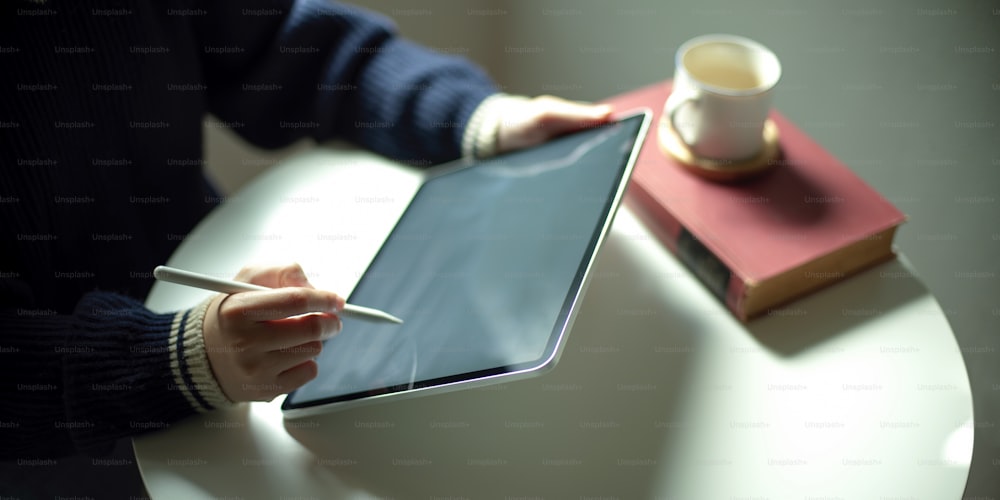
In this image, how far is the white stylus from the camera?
0.56m

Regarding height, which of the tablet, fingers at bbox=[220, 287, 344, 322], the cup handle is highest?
the cup handle

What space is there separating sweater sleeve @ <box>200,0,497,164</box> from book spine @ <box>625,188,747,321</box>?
23 cm

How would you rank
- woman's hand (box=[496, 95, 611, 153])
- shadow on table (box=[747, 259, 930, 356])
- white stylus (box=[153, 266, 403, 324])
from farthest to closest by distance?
woman's hand (box=[496, 95, 611, 153]), shadow on table (box=[747, 259, 930, 356]), white stylus (box=[153, 266, 403, 324])

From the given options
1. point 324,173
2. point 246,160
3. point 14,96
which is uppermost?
point 14,96

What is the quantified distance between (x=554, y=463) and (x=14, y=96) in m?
0.57

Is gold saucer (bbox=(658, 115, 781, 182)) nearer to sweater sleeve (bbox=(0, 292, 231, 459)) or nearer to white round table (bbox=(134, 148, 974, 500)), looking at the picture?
white round table (bbox=(134, 148, 974, 500))

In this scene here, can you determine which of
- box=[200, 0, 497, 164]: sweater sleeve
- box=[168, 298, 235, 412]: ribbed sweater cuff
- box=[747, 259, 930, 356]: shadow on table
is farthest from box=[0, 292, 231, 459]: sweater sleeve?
box=[747, 259, 930, 356]: shadow on table

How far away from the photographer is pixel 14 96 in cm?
70

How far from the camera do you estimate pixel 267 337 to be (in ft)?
1.96

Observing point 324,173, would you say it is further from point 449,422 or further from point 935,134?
point 935,134

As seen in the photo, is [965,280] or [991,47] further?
[965,280]

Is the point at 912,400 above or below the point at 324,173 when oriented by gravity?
below

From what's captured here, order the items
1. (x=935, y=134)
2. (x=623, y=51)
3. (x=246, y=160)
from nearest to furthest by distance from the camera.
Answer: (x=935, y=134)
(x=623, y=51)
(x=246, y=160)

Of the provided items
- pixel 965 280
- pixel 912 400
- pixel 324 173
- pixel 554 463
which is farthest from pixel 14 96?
pixel 965 280
